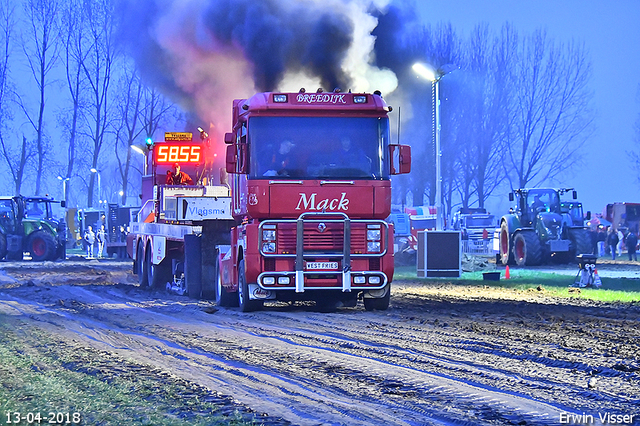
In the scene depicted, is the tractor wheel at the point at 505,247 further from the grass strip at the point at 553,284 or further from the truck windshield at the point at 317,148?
the truck windshield at the point at 317,148

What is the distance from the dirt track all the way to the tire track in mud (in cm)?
2

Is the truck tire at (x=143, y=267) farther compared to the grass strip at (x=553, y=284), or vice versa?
the truck tire at (x=143, y=267)

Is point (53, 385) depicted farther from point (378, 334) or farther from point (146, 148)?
point (146, 148)

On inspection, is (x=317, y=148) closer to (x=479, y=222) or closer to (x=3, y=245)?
(x=3, y=245)

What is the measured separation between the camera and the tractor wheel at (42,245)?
40.0 m

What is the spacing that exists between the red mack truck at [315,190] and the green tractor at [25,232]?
27346 millimetres

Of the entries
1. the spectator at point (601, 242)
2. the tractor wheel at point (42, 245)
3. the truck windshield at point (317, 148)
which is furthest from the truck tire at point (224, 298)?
the spectator at point (601, 242)

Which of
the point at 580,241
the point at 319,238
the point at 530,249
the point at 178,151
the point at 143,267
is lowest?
the point at 143,267

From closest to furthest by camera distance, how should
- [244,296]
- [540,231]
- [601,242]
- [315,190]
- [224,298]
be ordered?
[315,190], [244,296], [224,298], [540,231], [601,242]

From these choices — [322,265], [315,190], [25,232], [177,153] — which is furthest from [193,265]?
[25,232]

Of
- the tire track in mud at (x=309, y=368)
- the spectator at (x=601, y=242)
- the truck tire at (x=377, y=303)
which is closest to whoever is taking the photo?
the tire track in mud at (x=309, y=368)

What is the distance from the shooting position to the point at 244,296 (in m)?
15.0

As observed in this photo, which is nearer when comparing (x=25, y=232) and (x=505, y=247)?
(x=505, y=247)

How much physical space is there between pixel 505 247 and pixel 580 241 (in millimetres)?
3683
